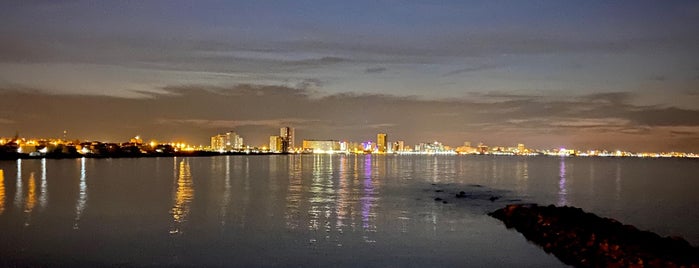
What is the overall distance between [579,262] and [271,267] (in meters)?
9.28

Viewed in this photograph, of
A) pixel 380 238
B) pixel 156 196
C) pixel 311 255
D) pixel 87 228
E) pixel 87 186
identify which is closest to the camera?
pixel 311 255

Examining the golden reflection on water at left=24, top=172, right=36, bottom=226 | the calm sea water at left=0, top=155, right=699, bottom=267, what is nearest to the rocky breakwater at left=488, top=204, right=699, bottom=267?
the calm sea water at left=0, top=155, right=699, bottom=267

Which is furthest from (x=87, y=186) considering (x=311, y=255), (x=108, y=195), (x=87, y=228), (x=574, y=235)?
(x=574, y=235)

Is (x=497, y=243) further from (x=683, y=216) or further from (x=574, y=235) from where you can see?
(x=683, y=216)

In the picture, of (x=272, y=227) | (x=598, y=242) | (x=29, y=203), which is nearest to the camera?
(x=598, y=242)

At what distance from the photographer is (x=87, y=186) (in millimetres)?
48188

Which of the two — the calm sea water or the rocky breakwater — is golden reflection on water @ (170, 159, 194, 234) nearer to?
the calm sea water

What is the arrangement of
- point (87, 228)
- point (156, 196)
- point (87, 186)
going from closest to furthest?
1. point (87, 228)
2. point (156, 196)
3. point (87, 186)

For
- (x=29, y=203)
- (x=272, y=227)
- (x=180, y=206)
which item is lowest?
(x=272, y=227)

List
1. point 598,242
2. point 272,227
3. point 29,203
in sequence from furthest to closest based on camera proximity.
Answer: point 29,203 < point 272,227 < point 598,242

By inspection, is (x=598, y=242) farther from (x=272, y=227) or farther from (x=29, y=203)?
(x=29, y=203)

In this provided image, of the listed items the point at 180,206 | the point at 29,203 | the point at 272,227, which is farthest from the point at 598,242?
the point at 29,203

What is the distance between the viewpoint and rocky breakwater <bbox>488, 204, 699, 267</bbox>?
665 inches

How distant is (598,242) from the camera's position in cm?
1930
